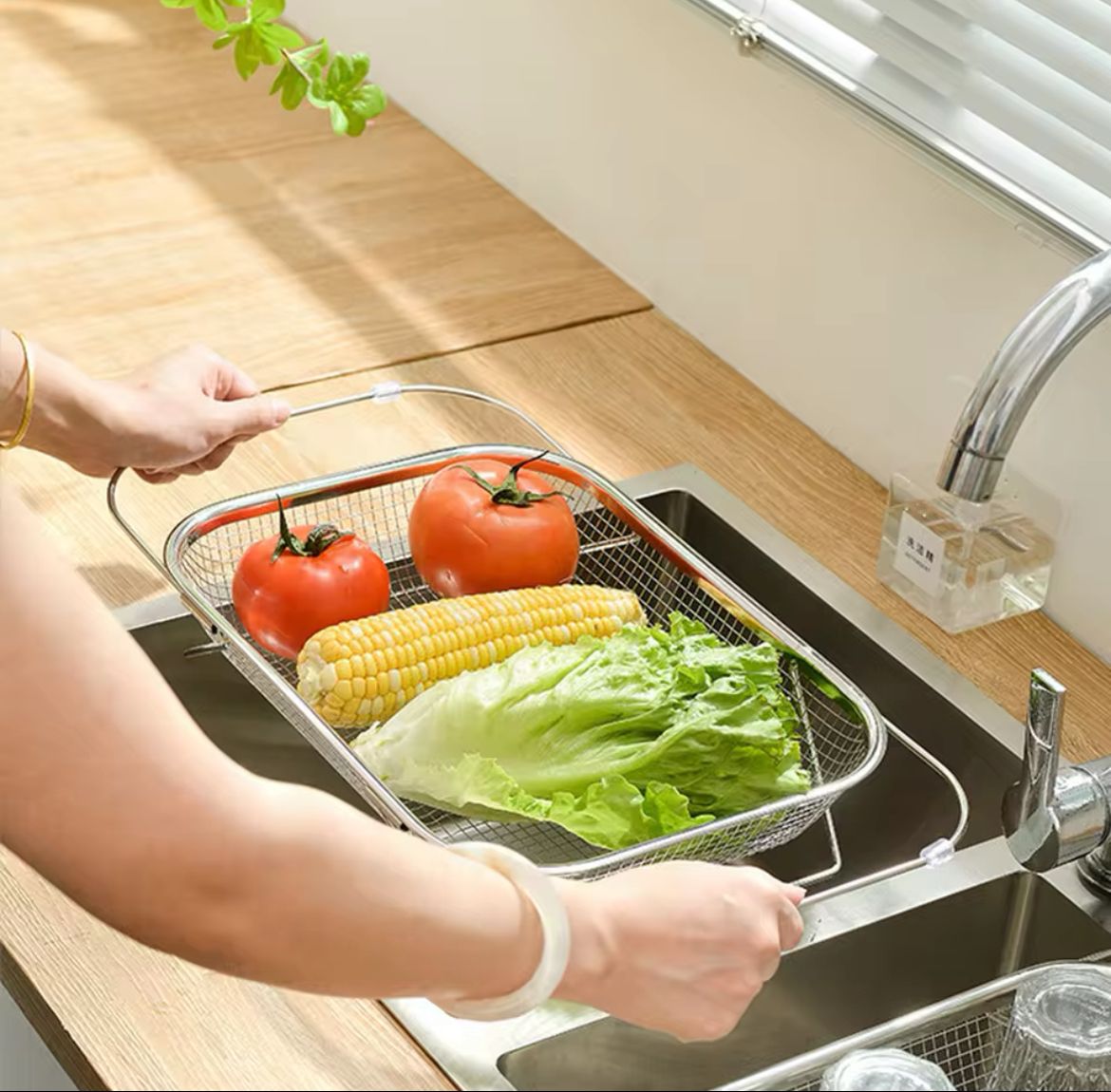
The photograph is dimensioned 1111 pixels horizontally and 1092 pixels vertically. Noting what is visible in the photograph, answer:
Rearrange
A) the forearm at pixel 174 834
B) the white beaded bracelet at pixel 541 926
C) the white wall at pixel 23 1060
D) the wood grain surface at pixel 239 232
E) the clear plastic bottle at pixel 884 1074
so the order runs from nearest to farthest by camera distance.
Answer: the forearm at pixel 174 834, the white beaded bracelet at pixel 541 926, the clear plastic bottle at pixel 884 1074, the white wall at pixel 23 1060, the wood grain surface at pixel 239 232

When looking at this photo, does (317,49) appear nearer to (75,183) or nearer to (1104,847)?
(75,183)

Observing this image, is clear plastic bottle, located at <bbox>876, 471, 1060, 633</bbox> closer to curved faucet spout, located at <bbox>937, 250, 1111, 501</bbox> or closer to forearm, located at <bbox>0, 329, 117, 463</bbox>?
curved faucet spout, located at <bbox>937, 250, 1111, 501</bbox>

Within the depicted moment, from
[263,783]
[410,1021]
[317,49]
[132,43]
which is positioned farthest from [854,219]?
[132,43]

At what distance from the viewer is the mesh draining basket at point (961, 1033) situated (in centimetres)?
104

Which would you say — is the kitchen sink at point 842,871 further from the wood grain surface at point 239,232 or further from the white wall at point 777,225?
the wood grain surface at point 239,232

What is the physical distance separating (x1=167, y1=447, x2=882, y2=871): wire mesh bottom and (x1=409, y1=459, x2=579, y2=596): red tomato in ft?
0.19

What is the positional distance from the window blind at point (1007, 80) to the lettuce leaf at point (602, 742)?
381 millimetres

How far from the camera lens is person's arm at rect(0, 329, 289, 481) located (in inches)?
52.5

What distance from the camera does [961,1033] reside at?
1.08 m

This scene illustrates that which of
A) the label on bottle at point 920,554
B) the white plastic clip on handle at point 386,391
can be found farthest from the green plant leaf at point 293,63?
the label on bottle at point 920,554

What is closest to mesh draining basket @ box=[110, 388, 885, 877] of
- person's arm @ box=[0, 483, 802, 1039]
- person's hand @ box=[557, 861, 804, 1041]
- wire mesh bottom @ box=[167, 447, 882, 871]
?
wire mesh bottom @ box=[167, 447, 882, 871]

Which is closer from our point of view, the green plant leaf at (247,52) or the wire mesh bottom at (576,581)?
the wire mesh bottom at (576,581)

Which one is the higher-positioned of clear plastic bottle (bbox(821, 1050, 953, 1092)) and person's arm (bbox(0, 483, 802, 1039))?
person's arm (bbox(0, 483, 802, 1039))

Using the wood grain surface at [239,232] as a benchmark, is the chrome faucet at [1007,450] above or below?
→ above
